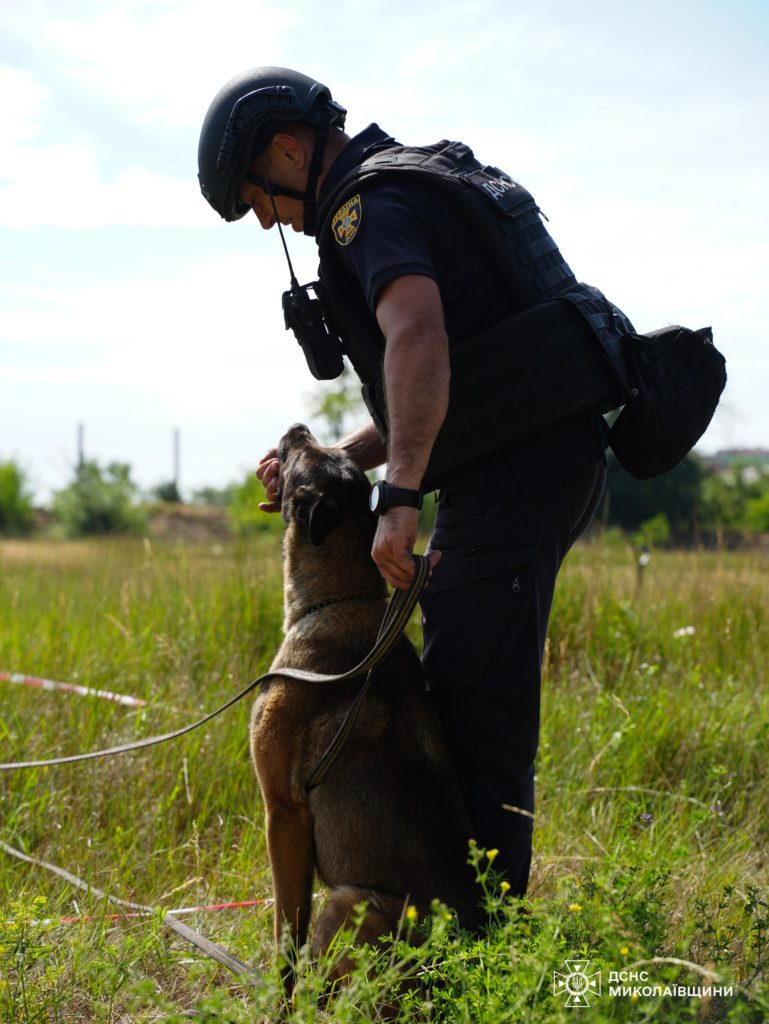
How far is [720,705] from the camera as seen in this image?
5.32 m

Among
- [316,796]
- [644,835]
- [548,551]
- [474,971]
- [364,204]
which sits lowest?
[644,835]

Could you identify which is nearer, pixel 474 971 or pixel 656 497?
pixel 474 971

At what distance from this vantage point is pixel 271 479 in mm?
3721

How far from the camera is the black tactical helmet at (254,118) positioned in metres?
3.19

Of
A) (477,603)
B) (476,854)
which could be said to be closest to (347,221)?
(477,603)

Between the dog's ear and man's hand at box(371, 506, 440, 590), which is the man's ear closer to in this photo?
the dog's ear

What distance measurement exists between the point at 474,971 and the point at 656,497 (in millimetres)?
26749

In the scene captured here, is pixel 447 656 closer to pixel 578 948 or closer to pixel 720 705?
pixel 578 948

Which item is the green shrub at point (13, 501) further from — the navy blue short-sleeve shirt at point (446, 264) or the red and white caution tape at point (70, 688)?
the navy blue short-sleeve shirt at point (446, 264)

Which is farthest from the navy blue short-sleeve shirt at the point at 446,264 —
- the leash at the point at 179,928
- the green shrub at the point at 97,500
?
the green shrub at the point at 97,500

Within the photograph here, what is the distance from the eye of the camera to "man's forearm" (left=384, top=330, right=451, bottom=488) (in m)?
2.74

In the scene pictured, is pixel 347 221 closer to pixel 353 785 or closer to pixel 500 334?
pixel 500 334

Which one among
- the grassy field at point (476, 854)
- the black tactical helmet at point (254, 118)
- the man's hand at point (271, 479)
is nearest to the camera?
the grassy field at point (476, 854)

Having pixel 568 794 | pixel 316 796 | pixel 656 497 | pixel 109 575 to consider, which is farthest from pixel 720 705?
pixel 656 497
